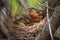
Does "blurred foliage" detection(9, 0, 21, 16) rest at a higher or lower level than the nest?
higher

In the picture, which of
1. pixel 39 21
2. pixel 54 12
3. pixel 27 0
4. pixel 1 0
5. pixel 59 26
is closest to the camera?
pixel 54 12

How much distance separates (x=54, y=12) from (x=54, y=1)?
0.37 feet

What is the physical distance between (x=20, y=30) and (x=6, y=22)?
10.2 inches

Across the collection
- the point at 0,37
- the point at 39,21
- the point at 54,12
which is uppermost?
the point at 39,21

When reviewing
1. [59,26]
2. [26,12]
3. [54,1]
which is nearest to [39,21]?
[26,12]

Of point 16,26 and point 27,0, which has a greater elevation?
point 27,0

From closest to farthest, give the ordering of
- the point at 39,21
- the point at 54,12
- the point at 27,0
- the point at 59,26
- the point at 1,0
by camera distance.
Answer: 1. the point at 54,12
2. the point at 59,26
3. the point at 1,0
4. the point at 27,0
5. the point at 39,21

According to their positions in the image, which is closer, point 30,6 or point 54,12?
point 54,12

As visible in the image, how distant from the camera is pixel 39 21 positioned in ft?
9.72

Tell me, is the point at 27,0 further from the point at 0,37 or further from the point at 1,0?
the point at 0,37

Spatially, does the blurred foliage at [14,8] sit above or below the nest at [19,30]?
above

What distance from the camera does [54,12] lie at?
182 centimetres

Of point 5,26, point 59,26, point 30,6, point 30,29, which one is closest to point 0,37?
point 5,26

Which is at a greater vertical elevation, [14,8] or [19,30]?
[14,8]
